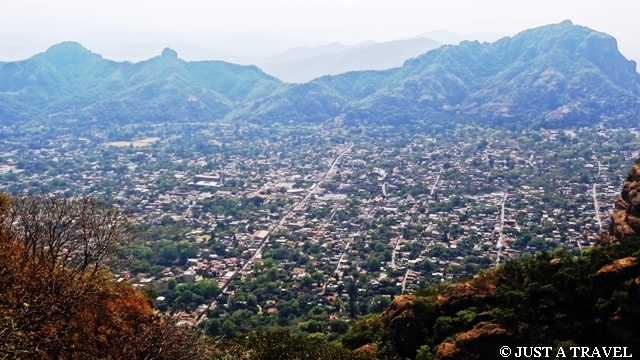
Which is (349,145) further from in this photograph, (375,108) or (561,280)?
(561,280)

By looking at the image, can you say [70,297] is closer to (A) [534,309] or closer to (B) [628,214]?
(A) [534,309]

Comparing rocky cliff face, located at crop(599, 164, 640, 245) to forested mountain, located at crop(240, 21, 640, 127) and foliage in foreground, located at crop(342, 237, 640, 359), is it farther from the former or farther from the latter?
forested mountain, located at crop(240, 21, 640, 127)

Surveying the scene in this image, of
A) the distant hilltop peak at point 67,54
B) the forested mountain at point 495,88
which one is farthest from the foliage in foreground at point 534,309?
the distant hilltop peak at point 67,54

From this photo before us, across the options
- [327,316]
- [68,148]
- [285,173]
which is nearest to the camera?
[327,316]

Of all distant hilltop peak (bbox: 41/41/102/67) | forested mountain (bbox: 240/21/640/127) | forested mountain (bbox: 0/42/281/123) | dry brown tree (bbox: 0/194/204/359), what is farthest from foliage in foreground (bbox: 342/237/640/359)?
distant hilltop peak (bbox: 41/41/102/67)

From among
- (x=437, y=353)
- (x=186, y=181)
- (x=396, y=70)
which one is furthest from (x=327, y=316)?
(x=396, y=70)

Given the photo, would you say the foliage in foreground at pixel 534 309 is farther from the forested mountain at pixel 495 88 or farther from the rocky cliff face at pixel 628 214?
the forested mountain at pixel 495 88
